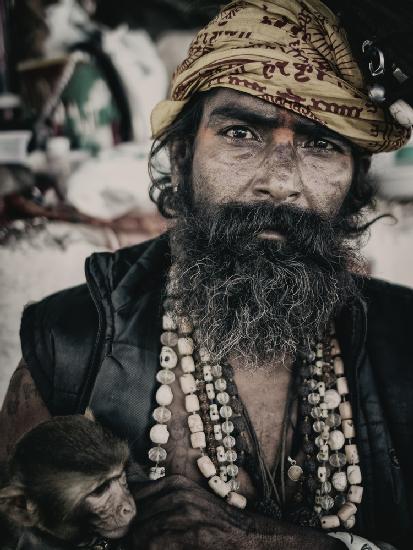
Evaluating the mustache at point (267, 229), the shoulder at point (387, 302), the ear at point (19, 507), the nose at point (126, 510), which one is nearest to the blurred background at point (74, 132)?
the shoulder at point (387, 302)

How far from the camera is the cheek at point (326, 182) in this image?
7.07 feet

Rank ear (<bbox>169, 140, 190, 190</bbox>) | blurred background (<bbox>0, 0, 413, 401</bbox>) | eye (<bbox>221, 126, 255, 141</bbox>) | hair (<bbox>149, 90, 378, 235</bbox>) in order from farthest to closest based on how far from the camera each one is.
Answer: blurred background (<bbox>0, 0, 413, 401</bbox>)
ear (<bbox>169, 140, 190, 190</bbox>)
hair (<bbox>149, 90, 378, 235</bbox>)
eye (<bbox>221, 126, 255, 141</bbox>)

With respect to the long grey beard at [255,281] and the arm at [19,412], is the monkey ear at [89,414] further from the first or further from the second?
the long grey beard at [255,281]

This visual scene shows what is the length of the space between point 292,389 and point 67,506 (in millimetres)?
997

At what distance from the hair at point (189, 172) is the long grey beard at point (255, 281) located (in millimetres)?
180

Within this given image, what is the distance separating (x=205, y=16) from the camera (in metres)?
3.06

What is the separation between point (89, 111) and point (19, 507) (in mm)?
2094

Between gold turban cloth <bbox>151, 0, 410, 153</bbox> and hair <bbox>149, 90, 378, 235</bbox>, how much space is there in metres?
0.14

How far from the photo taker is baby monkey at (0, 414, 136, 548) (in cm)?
168

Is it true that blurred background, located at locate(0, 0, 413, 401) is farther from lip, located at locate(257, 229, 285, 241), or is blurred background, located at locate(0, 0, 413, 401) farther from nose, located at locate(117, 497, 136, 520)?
nose, located at locate(117, 497, 136, 520)

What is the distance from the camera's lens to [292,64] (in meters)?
2.01

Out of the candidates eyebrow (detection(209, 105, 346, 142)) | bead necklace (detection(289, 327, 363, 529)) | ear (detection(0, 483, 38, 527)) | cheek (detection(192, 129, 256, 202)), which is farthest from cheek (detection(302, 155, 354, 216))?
ear (detection(0, 483, 38, 527))

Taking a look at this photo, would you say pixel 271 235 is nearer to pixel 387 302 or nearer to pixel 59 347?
pixel 387 302

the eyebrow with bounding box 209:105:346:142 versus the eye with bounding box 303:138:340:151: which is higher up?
the eyebrow with bounding box 209:105:346:142
